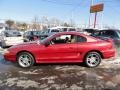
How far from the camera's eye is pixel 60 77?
691 centimetres

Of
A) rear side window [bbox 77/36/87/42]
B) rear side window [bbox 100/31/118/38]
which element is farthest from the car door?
rear side window [bbox 100/31/118/38]

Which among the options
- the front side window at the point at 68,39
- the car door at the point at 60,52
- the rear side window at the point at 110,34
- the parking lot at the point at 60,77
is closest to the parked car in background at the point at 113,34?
the rear side window at the point at 110,34

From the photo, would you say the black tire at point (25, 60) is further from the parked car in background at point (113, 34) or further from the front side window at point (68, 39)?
the parked car in background at point (113, 34)

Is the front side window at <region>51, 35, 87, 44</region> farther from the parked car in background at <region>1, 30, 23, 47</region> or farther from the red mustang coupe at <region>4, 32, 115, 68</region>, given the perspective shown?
the parked car in background at <region>1, 30, 23, 47</region>

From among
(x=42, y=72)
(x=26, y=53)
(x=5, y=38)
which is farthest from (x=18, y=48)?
(x=5, y=38)

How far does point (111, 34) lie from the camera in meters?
13.6

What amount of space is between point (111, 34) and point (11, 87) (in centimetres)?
924

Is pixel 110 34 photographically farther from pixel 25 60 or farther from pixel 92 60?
pixel 25 60

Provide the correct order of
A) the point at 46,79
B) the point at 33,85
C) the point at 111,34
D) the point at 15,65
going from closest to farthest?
1. the point at 33,85
2. the point at 46,79
3. the point at 15,65
4. the point at 111,34

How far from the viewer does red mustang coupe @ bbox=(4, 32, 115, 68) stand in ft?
27.8

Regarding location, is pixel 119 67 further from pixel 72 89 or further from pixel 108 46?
pixel 72 89

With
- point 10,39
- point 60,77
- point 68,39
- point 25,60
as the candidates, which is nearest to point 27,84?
point 60,77

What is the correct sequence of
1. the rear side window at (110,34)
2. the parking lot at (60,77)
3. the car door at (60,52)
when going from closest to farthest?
the parking lot at (60,77)
the car door at (60,52)
the rear side window at (110,34)

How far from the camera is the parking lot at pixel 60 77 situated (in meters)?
5.93
